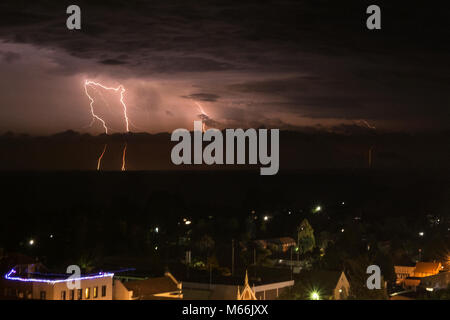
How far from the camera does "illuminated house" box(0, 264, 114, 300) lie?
11445 millimetres

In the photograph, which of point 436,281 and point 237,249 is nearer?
point 436,281

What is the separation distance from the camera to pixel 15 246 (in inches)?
1034

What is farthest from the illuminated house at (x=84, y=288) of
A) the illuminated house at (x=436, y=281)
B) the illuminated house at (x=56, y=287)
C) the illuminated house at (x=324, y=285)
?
the illuminated house at (x=436, y=281)

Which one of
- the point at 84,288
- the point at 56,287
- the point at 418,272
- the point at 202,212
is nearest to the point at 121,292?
the point at 84,288

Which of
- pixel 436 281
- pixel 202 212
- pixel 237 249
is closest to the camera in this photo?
pixel 436 281

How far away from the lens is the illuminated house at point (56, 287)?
451 inches

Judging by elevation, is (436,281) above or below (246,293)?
below

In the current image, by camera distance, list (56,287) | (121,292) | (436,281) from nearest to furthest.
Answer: (56,287), (121,292), (436,281)

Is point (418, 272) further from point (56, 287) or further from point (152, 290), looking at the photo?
point (56, 287)

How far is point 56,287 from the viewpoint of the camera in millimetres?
11430

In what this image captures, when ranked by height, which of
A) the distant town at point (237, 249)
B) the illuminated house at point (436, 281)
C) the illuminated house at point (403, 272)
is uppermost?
the distant town at point (237, 249)

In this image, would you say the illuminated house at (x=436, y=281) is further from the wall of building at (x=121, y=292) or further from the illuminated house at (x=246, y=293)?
the wall of building at (x=121, y=292)

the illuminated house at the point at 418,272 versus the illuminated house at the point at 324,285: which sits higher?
the illuminated house at the point at 324,285
